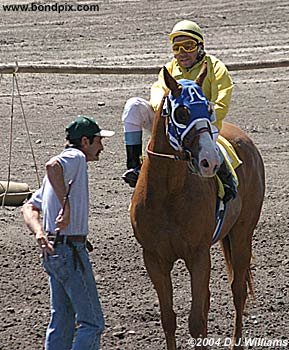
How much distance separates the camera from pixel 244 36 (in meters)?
22.1

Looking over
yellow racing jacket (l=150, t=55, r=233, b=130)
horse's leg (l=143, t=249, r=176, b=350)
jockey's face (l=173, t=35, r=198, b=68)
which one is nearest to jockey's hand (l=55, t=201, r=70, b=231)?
horse's leg (l=143, t=249, r=176, b=350)

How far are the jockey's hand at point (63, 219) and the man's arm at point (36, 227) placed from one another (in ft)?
0.33

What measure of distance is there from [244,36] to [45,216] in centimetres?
1676

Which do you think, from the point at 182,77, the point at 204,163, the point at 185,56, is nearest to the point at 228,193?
the point at 182,77

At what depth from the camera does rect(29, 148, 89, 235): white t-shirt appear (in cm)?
568

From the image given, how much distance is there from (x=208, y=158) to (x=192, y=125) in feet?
0.90

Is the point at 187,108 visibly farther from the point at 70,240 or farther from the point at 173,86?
the point at 70,240

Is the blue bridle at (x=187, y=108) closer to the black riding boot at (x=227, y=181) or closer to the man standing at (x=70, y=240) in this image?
the man standing at (x=70, y=240)

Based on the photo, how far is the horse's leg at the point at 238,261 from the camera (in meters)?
7.44

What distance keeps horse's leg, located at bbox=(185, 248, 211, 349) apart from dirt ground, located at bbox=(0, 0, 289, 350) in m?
0.72

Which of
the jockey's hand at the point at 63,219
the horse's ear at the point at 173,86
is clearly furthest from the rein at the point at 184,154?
the jockey's hand at the point at 63,219

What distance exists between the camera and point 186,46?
704 centimetres

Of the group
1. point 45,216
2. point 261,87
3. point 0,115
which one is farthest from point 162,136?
point 261,87

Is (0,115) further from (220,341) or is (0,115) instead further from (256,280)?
(220,341)
